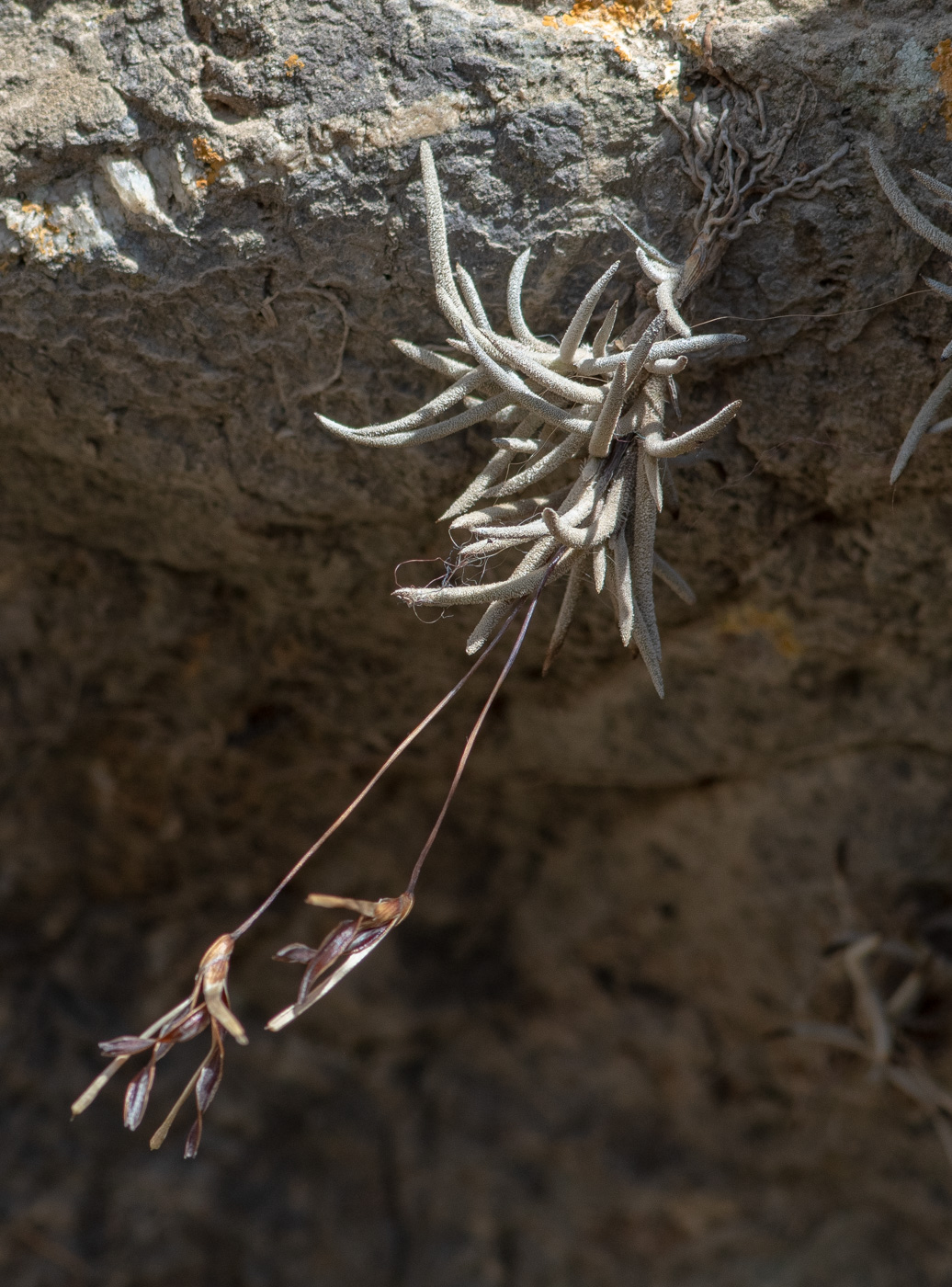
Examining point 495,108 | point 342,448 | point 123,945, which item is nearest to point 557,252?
point 495,108

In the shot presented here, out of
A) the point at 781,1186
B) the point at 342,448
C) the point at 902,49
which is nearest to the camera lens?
the point at 902,49

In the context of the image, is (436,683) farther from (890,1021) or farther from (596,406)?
(890,1021)

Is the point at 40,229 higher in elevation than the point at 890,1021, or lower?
higher

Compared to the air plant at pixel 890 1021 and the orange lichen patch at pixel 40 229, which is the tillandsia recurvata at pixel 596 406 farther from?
the air plant at pixel 890 1021

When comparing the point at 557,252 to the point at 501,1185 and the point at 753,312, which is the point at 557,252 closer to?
the point at 753,312

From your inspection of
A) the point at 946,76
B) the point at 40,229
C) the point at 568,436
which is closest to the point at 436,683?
the point at 568,436

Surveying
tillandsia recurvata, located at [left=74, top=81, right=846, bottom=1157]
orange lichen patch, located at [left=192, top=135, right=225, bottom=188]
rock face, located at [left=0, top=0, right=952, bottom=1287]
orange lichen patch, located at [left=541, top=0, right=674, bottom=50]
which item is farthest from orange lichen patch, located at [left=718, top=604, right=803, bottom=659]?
orange lichen patch, located at [left=192, top=135, right=225, bottom=188]
